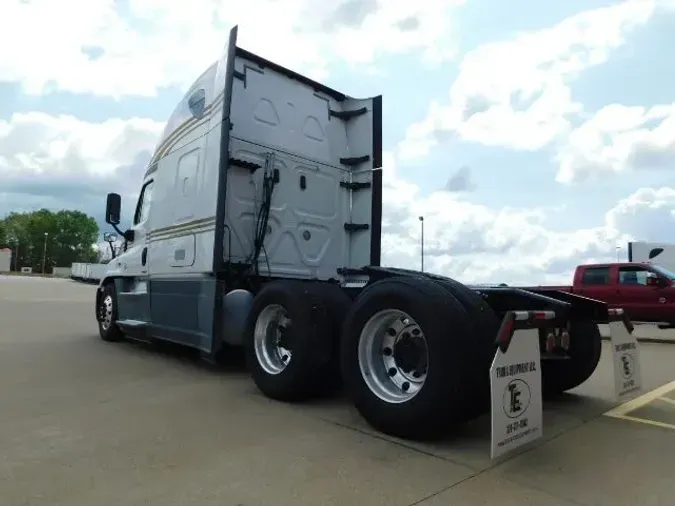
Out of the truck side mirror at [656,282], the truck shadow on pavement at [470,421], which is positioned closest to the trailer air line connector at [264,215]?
the truck shadow on pavement at [470,421]

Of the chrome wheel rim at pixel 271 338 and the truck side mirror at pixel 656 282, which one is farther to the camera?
the truck side mirror at pixel 656 282

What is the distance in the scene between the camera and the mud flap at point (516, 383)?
135 inches

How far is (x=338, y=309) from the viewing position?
5.25 meters

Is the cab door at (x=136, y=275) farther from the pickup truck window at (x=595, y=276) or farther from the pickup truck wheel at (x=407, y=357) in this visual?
the pickup truck window at (x=595, y=276)

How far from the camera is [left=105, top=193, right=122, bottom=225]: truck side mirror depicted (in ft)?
30.5

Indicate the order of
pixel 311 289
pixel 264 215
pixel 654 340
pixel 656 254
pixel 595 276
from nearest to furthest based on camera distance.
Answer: pixel 311 289 < pixel 264 215 < pixel 654 340 < pixel 595 276 < pixel 656 254

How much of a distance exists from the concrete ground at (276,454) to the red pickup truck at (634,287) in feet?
26.2

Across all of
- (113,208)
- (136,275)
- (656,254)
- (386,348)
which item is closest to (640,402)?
(386,348)

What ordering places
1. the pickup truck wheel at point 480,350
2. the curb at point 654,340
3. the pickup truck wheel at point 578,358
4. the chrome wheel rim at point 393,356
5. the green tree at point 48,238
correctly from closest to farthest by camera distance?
1. the pickup truck wheel at point 480,350
2. the chrome wheel rim at point 393,356
3. the pickup truck wheel at point 578,358
4. the curb at point 654,340
5. the green tree at point 48,238

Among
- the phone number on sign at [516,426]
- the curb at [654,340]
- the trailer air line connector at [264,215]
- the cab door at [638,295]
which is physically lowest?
the curb at [654,340]

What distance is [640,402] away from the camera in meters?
5.71

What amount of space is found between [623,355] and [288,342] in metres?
2.97

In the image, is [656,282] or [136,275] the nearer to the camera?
[136,275]

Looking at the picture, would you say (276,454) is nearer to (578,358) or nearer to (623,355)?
(623,355)
